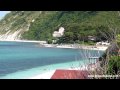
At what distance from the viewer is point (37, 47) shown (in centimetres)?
757

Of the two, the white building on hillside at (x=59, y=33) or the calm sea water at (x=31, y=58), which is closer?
the white building on hillside at (x=59, y=33)

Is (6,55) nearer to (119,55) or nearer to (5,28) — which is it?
(5,28)

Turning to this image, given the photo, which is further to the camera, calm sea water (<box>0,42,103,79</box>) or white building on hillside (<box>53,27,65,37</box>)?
calm sea water (<box>0,42,103,79</box>)

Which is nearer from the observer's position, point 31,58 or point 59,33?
point 59,33

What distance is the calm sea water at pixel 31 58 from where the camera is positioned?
677cm

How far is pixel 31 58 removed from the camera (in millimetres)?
7551

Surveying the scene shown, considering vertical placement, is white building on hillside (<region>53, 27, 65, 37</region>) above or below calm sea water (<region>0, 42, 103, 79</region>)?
above

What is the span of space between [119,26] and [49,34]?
4.35ft

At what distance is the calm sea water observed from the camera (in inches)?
267

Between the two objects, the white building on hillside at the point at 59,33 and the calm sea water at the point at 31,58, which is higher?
the white building on hillside at the point at 59,33

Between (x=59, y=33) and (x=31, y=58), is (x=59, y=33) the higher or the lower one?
the higher one
